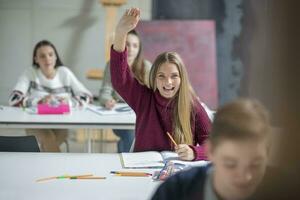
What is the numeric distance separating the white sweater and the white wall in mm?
780

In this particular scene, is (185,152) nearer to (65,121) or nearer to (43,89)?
(65,121)

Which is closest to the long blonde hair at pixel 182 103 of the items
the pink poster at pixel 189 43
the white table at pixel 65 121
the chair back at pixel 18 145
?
the chair back at pixel 18 145

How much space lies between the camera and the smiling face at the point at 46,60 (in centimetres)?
270

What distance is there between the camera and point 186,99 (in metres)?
1.32

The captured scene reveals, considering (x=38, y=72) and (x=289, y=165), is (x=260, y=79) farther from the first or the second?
(x=38, y=72)

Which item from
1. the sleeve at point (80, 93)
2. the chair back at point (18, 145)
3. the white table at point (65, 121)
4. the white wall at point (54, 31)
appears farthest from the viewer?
the white wall at point (54, 31)

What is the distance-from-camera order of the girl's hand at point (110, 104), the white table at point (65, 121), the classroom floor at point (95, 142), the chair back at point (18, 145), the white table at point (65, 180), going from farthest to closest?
the classroom floor at point (95, 142), the girl's hand at point (110, 104), the white table at point (65, 121), the chair back at point (18, 145), the white table at point (65, 180)

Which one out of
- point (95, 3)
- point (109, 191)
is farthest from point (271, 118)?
point (95, 3)

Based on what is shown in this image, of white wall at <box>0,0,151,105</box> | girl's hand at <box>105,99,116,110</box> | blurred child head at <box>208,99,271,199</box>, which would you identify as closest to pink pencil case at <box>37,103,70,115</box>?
girl's hand at <box>105,99,116,110</box>

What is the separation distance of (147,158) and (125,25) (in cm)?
45

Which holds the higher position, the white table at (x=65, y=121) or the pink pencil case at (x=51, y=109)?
the pink pencil case at (x=51, y=109)

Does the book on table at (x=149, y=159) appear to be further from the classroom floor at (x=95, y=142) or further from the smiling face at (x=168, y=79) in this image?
the classroom floor at (x=95, y=142)

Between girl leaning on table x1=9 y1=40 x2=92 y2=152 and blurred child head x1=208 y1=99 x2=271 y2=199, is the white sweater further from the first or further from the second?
blurred child head x1=208 y1=99 x2=271 y2=199

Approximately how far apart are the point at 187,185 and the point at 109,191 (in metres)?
0.63
